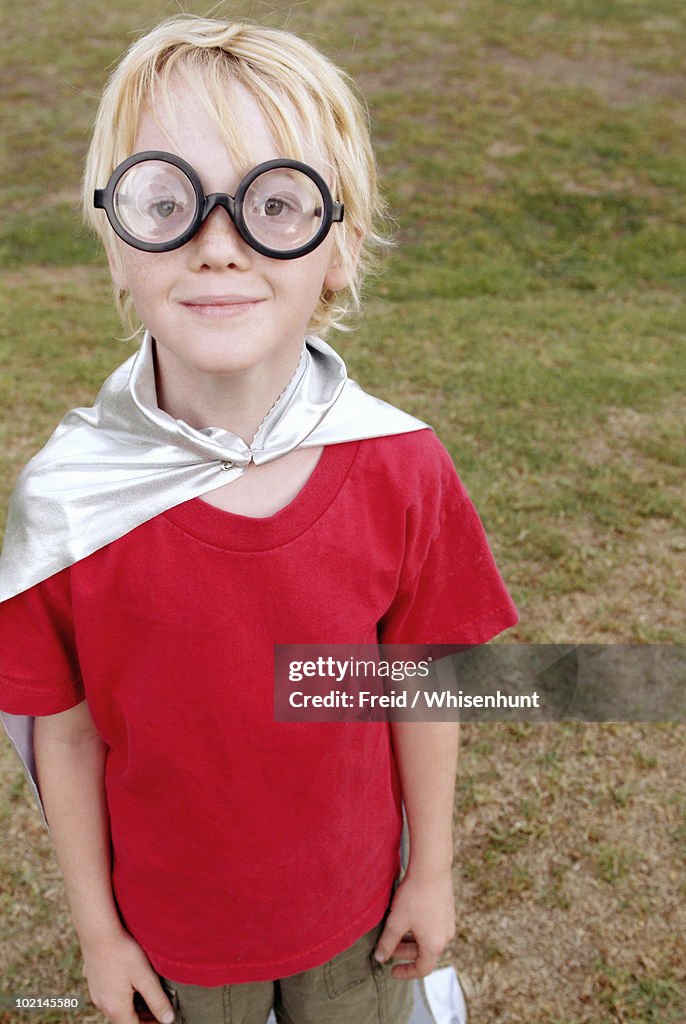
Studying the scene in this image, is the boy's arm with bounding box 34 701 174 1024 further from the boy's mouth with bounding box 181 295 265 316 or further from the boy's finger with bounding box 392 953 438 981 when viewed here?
the boy's mouth with bounding box 181 295 265 316

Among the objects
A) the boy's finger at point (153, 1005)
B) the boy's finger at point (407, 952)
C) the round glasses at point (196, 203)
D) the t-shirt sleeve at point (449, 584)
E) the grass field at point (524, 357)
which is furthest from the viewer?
the grass field at point (524, 357)

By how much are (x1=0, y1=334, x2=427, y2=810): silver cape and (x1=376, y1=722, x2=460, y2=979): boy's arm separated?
0.52m

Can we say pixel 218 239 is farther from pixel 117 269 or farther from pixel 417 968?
pixel 417 968

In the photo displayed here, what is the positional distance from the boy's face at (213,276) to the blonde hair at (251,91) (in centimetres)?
2

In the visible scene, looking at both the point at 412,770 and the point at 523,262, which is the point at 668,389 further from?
the point at 412,770

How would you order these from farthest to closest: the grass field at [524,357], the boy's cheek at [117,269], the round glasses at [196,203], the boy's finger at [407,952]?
the grass field at [524,357]
the boy's finger at [407,952]
the boy's cheek at [117,269]
the round glasses at [196,203]

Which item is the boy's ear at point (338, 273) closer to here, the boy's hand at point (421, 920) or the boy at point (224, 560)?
the boy at point (224, 560)

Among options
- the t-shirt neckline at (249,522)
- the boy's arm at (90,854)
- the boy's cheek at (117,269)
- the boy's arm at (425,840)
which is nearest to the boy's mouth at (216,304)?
the boy's cheek at (117,269)

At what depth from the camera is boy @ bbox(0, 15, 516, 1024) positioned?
1.17 metres

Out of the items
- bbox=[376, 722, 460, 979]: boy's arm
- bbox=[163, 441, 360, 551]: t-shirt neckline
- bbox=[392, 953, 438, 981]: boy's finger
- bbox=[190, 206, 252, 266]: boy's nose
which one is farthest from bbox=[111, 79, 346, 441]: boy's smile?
bbox=[392, 953, 438, 981]: boy's finger

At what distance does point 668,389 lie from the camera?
513 centimetres

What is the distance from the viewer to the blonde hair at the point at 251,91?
3.85ft

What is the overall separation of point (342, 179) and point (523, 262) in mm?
6217

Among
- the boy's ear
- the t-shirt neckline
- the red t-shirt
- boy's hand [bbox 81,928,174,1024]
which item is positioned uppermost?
the boy's ear
